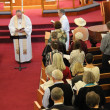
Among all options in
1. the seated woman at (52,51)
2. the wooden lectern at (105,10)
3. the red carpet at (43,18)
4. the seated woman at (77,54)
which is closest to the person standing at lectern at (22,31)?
the red carpet at (43,18)

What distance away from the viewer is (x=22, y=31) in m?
9.55

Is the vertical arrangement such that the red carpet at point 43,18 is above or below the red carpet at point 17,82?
above

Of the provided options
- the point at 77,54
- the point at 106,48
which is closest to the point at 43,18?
the point at 106,48

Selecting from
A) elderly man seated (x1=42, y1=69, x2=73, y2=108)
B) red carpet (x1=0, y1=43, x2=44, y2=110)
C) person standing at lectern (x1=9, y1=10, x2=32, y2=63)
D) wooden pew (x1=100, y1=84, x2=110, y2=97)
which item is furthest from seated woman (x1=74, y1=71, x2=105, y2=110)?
person standing at lectern (x1=9, y1=10, x2=32, y2=63)

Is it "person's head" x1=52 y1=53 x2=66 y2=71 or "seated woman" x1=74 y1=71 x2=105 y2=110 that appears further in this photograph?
"person's head" x1=52 y1=53 x2=66 y2=71

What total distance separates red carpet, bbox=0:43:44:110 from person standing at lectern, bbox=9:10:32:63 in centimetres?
29

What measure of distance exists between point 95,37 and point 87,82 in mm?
4153

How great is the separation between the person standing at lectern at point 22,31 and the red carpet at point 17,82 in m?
0.29

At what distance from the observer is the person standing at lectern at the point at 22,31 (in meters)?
9.48

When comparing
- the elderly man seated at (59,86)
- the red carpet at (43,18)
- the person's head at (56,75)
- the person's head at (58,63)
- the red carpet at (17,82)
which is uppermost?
the red carpet at (43,18)

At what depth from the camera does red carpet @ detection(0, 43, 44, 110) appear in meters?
7.38

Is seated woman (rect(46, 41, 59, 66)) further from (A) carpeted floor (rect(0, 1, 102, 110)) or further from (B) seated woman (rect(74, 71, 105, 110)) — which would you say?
(B) seated woman (rect(74, 71, 105, 110))

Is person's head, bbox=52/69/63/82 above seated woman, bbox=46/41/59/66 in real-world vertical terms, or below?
below

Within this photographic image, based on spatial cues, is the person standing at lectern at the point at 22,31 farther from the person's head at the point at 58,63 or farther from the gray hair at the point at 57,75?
the gray hair at the point at 57,75
